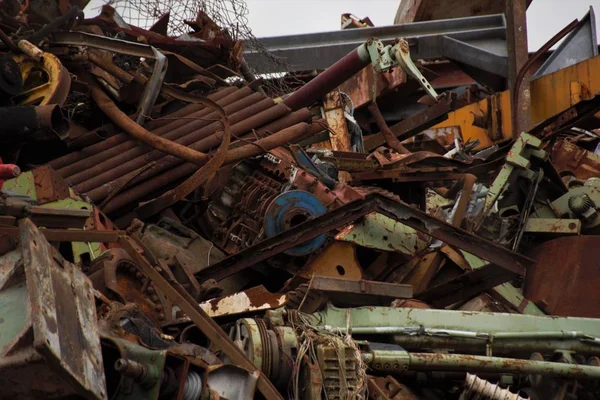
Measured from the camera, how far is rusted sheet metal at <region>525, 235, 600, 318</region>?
665 cm

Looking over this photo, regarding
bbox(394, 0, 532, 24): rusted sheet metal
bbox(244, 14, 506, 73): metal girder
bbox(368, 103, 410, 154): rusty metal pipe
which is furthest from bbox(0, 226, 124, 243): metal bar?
bbox(394, 0, 532, 24): rusted sheet metal

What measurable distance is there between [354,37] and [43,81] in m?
5.81

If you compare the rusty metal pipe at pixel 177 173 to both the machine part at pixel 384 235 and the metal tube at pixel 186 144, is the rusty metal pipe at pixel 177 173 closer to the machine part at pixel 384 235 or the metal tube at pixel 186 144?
the metal tube at pixel 186 144

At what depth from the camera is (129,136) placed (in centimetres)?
708

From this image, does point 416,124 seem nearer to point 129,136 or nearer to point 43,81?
point 129,136

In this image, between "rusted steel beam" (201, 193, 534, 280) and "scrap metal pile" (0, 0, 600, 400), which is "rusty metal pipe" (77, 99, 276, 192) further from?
"rusted steel beam" (201, 193, 534, 280)

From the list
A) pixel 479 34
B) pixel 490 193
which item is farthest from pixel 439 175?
pixel 479 34

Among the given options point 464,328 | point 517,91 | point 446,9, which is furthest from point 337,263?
point 446,9

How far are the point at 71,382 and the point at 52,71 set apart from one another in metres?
3.91

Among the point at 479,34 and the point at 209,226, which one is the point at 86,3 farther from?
the point at 479,34

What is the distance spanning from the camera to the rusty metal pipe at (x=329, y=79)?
8375 millimetres

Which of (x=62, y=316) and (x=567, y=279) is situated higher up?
(x=62, y=316)

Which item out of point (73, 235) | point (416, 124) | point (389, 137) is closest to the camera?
point (73, 235)

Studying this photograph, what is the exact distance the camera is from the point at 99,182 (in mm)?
6641
